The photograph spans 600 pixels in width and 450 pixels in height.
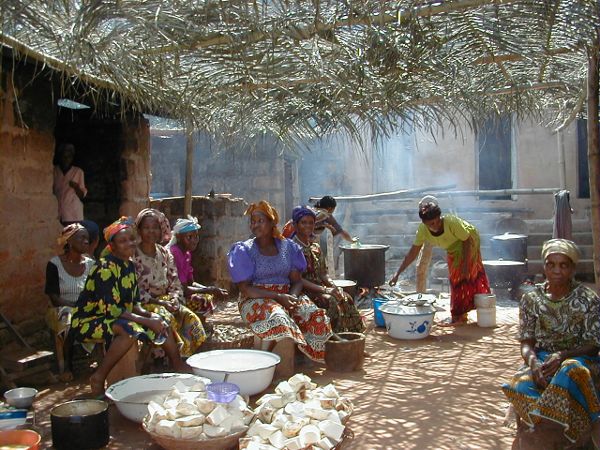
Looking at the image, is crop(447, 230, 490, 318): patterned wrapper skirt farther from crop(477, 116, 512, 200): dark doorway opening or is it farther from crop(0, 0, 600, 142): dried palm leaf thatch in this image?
crop(477, 116, 512, 200): dark doorway opening

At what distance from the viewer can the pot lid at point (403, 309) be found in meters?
6.09

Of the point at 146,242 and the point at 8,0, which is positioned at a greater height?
the point at 8,0

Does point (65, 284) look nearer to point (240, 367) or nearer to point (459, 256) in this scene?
point (240, 367)

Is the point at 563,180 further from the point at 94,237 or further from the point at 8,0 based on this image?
the point at 8,0

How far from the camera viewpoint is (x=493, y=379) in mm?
4879

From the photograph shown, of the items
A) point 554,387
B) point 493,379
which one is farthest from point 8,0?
point 493,379

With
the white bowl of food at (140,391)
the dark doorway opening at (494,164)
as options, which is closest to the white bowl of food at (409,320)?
the white bowl of food at (140,391)

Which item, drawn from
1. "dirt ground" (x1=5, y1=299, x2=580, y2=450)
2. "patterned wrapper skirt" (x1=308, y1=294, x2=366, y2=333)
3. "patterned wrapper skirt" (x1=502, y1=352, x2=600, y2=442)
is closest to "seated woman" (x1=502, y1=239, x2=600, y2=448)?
"patterned wrapper skirt" (x1=502, y1=352, x2=600, y2=442)

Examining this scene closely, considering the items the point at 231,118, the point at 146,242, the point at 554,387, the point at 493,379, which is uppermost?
the point at 231,118

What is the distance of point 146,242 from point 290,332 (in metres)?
1.29

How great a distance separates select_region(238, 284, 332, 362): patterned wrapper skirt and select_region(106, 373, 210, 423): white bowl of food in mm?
953

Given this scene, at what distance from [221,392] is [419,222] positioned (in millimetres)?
9537

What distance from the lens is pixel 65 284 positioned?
4922mm

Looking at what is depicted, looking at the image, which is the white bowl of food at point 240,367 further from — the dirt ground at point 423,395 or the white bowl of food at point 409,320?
the white bowl of food at point 409,320
